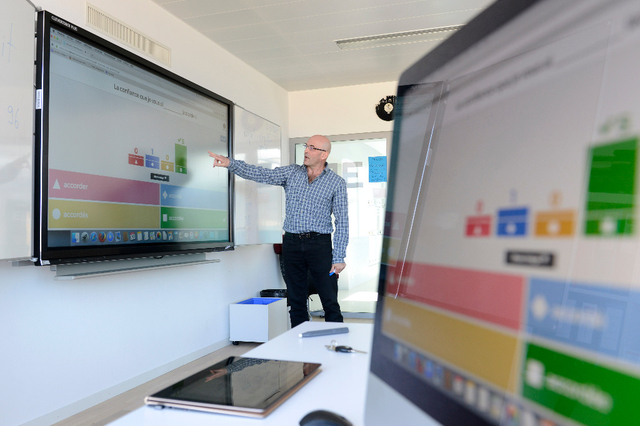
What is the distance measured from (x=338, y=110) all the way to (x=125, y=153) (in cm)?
302

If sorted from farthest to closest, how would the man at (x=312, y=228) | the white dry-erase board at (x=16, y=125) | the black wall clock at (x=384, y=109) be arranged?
the black wall clock at (x=384, y=109)
the man at (x=312, y=228)
the white dry-erase board at (x=16, y=125)

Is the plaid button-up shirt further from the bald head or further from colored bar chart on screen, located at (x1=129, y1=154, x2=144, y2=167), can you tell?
colored bar chart on screen, located at (x1=129, y1=154, x2=144, y2=167)

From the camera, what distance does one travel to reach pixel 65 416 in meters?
2.33

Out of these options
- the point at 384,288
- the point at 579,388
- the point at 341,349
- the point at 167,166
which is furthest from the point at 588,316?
the point at 167,166

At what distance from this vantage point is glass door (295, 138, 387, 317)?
5172 millimetres

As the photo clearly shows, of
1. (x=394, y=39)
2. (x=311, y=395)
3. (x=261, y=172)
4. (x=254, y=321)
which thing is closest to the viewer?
(x=311, y=395)

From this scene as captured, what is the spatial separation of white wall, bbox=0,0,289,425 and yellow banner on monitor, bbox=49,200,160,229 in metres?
0.28

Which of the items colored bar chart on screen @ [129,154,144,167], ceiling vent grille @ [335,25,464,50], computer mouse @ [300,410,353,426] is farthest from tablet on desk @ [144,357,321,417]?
ceiling vent grille @ [335,25,464,50]

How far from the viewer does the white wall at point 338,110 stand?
199 inches

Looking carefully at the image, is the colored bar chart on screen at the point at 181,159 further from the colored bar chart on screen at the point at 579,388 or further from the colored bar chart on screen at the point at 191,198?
the colored bar chart on screen at the point at 579,388

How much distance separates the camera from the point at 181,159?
10.3ft

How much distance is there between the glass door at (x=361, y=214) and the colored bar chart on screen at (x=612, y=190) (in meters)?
4.94

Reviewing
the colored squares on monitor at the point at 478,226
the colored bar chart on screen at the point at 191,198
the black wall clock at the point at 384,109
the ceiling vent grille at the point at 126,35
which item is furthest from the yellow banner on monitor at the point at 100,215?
the black wall clock at the point at 384,109

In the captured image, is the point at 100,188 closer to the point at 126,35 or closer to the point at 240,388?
the point at 126,35
